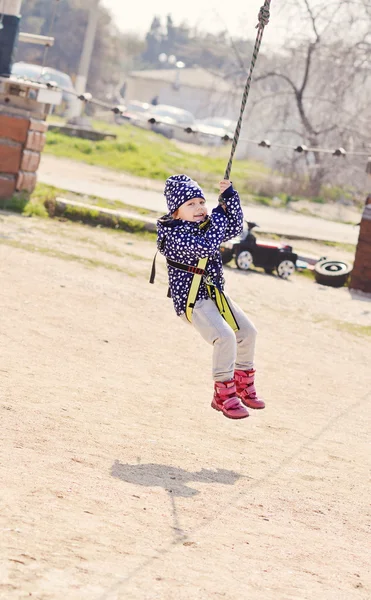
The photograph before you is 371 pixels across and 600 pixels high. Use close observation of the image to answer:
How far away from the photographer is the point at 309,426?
680cm

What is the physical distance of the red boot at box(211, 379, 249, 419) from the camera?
573cm

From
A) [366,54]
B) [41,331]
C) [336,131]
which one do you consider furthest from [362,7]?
[41,331]

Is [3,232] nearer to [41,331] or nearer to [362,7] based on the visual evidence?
[41,331]

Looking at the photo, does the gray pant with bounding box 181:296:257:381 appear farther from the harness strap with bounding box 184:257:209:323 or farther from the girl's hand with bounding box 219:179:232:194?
the girl's hand with bounding box 219:179:232:194

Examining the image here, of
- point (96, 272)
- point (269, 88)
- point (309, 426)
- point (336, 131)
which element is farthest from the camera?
point (269, 88)

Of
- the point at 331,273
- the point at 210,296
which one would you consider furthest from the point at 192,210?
the point at 331,273

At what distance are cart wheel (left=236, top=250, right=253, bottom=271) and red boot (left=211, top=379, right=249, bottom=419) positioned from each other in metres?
7.94

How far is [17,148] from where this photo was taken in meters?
13.9

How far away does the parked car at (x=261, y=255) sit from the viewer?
1371 centimetres

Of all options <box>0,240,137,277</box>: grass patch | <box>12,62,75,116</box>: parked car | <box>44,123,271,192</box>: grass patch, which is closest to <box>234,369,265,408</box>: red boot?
<box>0,240,137,277</box>: grass patch

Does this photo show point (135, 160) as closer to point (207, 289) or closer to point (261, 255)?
point (261, 255)

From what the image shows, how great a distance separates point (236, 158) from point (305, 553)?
4150cm

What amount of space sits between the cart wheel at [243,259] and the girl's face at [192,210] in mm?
7829

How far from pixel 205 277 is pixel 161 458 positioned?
1044 mm
